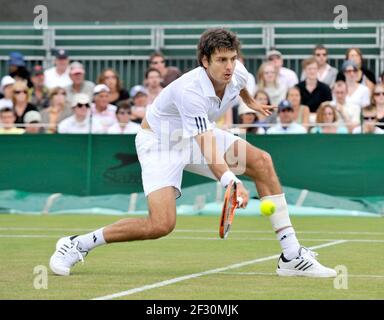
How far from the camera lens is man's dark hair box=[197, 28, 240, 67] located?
998 cm

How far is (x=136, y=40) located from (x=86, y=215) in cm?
723

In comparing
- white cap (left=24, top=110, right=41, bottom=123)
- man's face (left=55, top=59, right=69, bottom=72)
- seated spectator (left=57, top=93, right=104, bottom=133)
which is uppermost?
man's face (left=55, top=59, right=69, bottom=72)

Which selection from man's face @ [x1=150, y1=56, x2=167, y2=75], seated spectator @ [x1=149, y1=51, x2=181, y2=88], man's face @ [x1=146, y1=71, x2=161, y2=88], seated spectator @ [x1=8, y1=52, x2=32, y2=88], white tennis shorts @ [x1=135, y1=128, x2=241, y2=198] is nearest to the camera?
white tennis shorts @ [x1=135, y1=128, x2=241, y2=198]

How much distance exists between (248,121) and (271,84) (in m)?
1.19

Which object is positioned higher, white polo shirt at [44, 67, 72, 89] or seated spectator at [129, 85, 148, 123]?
white polo shirt at [44, 67, 72, 89]

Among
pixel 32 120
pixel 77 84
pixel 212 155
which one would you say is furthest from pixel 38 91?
pixel 212 155

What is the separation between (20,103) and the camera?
68.8ft

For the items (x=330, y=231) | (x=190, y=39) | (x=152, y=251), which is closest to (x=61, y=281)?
(x=152, y=251)

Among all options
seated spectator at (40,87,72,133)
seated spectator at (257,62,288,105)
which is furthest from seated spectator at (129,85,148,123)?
seated spectator at (257,62,288,105)

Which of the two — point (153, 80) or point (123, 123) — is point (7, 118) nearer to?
point (123, 123)

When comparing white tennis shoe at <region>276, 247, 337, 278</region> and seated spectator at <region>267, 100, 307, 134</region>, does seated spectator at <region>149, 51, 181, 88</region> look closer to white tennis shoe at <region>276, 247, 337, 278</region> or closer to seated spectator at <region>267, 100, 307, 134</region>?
seated spectator at <region>267, 100, 307, 134</region>

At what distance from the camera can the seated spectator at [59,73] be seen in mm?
22141

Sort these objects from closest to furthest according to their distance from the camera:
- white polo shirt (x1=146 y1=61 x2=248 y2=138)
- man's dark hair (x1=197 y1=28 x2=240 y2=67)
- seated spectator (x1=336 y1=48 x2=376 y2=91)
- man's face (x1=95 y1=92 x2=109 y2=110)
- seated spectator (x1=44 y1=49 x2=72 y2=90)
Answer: white polo shirt (x1=146 y1=61 x2=248 y2=138) → man's dark hair (x1=197 y1=28 x2=240 y2=67) → man's face (x1=95 y1=92 x2=109 y2=110) → seated spectator (x1=336 y1=48 x2=376 y2=91) → seated spectator (x1=44 y1=49 x2=72 y2=90)
